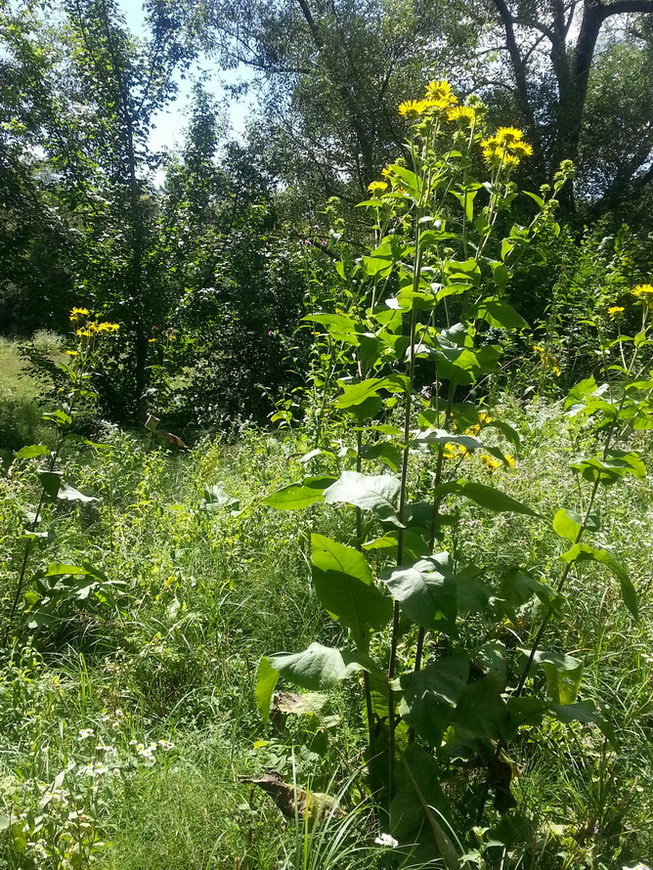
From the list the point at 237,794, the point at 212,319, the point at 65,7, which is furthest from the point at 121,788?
the point at 65,7

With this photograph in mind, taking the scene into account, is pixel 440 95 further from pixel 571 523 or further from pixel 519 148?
pixel 571 523

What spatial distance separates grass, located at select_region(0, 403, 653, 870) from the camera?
1.36m

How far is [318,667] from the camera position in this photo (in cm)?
124

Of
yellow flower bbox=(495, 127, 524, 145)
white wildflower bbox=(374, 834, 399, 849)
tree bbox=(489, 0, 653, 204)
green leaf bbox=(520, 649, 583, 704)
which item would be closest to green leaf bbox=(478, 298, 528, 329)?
yellow flower bbox=(495, 127, 524, 145)

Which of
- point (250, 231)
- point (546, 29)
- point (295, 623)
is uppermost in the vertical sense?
point (546, 29)

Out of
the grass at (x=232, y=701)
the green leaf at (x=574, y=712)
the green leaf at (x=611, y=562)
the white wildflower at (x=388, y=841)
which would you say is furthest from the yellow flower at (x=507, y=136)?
the white wildflower at (x=388, y=841)

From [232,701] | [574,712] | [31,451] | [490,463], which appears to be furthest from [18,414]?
[574,712]

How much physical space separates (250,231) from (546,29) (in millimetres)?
9228

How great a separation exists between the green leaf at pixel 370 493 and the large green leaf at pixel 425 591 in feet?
0.39

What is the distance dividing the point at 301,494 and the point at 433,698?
49 centimetres

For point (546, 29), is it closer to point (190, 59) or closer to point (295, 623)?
point (190, 59)

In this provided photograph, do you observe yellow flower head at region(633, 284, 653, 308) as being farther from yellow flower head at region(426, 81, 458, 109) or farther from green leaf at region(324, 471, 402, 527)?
green leaf at region(324, 471, 402, 527)

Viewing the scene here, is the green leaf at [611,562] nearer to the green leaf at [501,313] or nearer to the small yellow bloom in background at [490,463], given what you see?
the green leaf at [501,313]

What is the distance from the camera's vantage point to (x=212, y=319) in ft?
22.9
